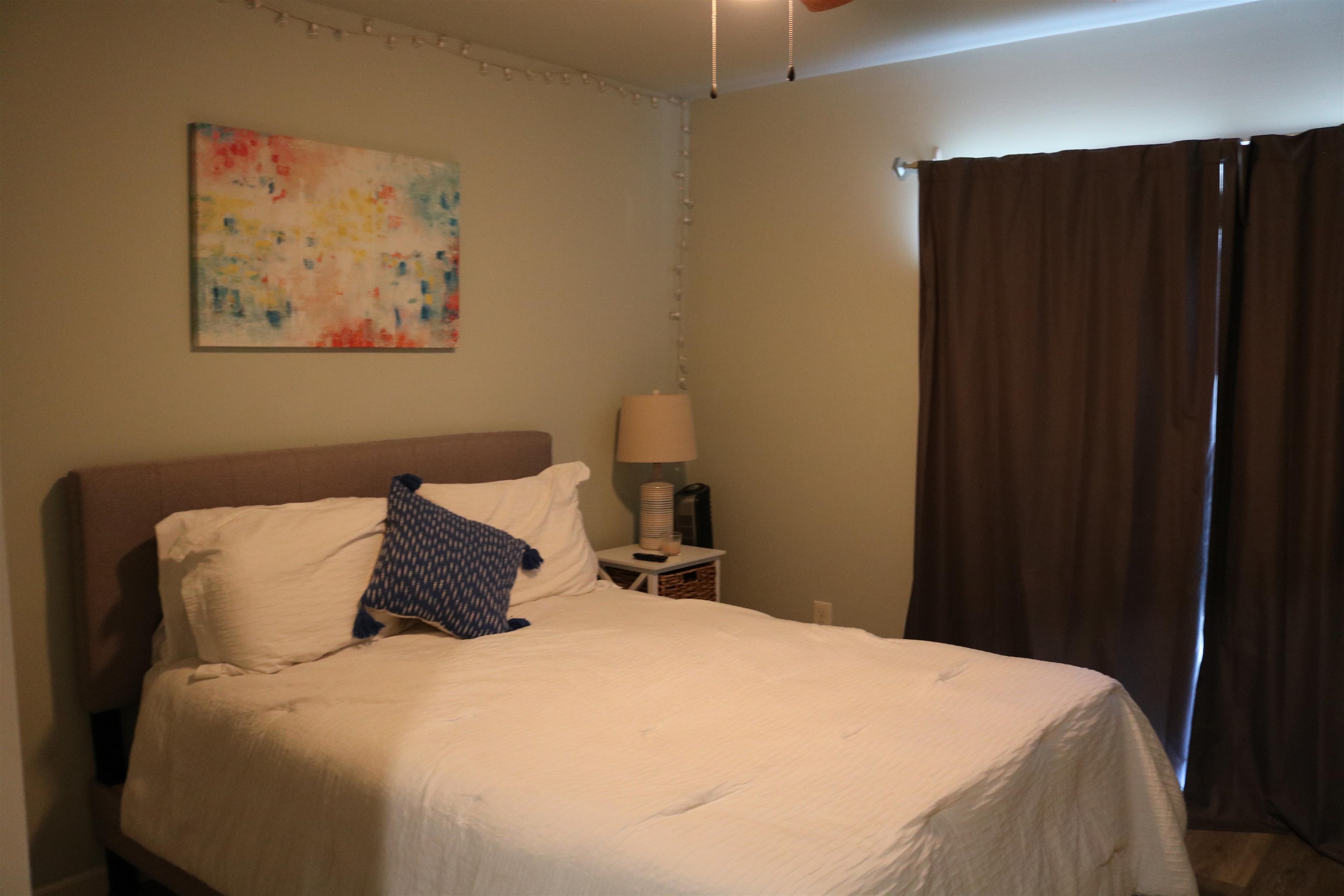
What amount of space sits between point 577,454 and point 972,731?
229cm

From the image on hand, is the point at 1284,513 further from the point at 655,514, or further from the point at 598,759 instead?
the point at 598,759

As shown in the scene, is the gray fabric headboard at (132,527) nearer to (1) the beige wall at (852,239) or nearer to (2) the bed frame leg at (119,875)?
(2) the bed frame leg at (119,875)

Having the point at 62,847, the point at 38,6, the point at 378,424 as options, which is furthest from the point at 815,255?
the point at 62,847

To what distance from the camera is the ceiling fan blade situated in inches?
91.9

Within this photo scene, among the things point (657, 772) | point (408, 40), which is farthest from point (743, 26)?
point (657, 772)

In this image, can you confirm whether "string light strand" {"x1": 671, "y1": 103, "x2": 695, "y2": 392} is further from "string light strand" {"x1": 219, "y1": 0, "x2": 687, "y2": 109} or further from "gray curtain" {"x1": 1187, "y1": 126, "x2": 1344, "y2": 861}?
"gray curtain" {"x1": 1187, "y1": 126, "x2": 1344, "y2": 861}

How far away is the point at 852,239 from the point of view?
402 cm

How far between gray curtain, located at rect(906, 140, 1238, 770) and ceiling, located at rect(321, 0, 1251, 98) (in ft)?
1.42

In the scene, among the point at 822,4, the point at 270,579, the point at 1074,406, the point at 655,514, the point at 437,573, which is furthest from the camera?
the point at 655,514

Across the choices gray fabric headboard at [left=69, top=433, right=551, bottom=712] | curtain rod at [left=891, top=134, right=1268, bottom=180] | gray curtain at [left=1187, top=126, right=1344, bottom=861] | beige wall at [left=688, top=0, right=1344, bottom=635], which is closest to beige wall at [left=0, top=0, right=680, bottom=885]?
gray fabric headboard at [left=69, top=433, right=551, bottom=712]

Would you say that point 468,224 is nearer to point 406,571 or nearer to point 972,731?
point 406,571

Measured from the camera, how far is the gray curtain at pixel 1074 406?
10.5 feet

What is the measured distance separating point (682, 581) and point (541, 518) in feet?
2.79

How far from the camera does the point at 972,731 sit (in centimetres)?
213
